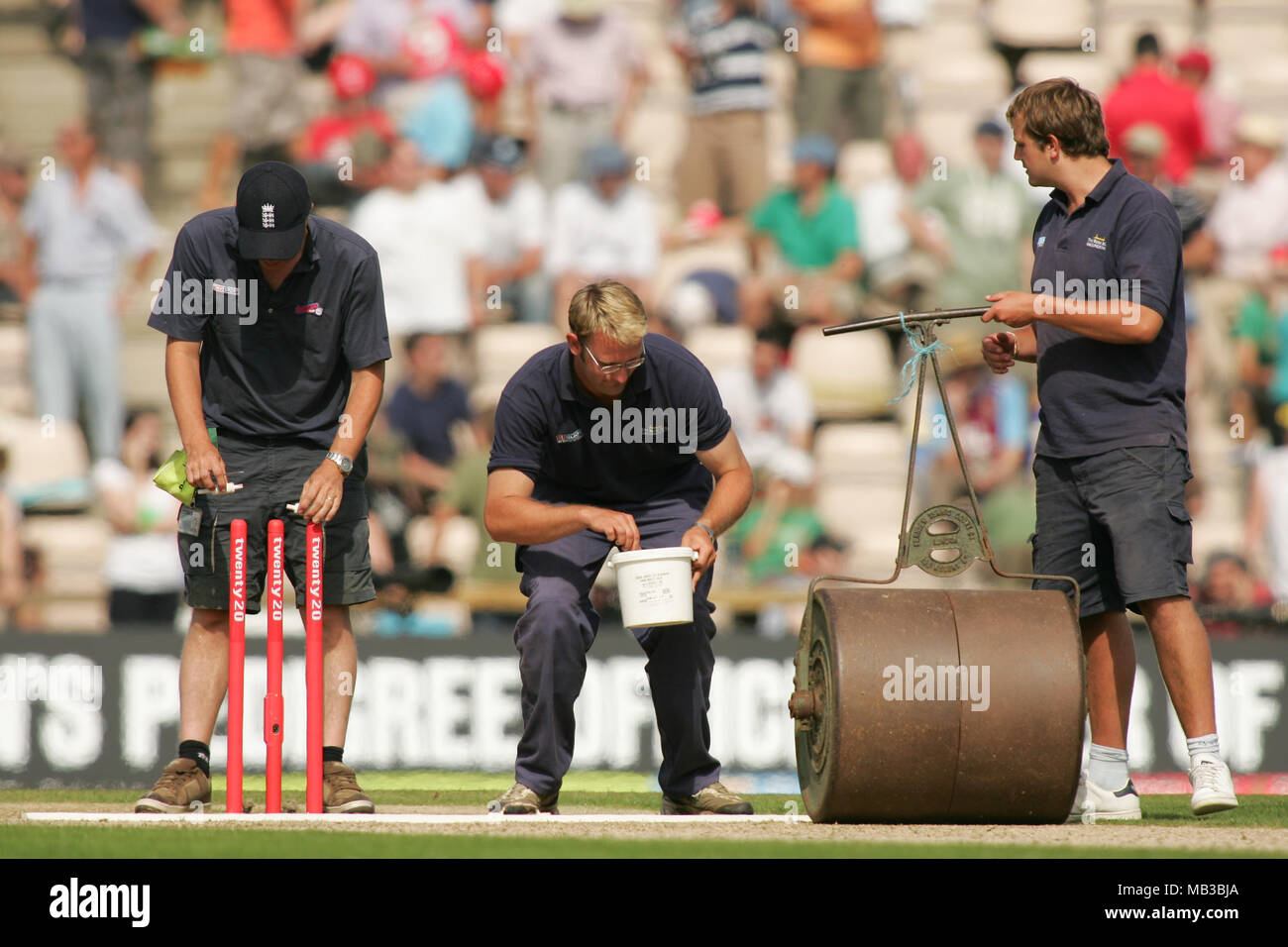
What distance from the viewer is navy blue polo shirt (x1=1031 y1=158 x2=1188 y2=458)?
6016mm

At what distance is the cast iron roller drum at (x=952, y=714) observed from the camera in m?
5.47

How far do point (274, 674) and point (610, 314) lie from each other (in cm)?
160

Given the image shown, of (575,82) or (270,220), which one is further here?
(575,82)

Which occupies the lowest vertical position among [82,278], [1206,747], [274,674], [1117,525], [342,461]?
[1206,747]

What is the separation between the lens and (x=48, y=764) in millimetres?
9633

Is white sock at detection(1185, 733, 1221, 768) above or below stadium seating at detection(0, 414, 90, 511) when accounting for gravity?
below

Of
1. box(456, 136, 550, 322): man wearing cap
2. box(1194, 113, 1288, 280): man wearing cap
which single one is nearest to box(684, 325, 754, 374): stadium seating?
box(456, 136, 550, 322): man wearing cap

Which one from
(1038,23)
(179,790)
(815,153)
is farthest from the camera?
(1038,23)

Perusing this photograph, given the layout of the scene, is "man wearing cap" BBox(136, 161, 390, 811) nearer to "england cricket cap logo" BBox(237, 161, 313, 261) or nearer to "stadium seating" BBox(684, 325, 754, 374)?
"england cricket cap logo" BBox(237, 161, 313, 261)

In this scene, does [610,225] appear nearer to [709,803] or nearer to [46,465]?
[46,465]

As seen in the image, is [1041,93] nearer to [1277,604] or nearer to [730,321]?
[1277,604]

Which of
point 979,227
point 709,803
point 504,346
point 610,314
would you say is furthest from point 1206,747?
point 504,346

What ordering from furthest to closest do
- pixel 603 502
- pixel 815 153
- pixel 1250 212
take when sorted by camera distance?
pixel 1250 212, pixel 815 153, pixel 603 502

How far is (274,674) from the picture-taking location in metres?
5.95
